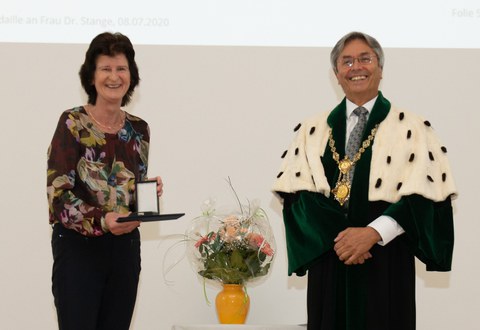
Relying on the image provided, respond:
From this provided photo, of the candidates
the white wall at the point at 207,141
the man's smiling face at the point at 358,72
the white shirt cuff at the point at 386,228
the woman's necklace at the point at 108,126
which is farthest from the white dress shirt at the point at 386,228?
the white wall at the point at 207,141

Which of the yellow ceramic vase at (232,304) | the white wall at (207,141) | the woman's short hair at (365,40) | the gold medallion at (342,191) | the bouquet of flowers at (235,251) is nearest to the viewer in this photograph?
the gold medallion at (342,191)

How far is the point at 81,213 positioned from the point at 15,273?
1634 millimetres

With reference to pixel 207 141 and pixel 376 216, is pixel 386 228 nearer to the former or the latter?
pixel 376 216

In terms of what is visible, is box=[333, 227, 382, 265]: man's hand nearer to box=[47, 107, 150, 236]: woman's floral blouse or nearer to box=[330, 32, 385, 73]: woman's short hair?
box=[330, 32, 385, 73]: woman's short hair

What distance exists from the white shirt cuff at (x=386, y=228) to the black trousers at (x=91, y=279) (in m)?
0.86

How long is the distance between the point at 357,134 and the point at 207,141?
1525mm

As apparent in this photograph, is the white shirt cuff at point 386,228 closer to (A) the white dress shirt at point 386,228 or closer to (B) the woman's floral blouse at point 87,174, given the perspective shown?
(A) the white dress shirt at point 386,228

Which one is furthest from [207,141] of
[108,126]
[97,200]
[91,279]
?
[91,279]

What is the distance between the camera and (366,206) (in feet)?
9.09

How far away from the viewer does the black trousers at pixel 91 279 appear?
108 inches

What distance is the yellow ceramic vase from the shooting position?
354cm

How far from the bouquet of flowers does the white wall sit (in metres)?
0.73

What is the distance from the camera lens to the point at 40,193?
4188 millimetres

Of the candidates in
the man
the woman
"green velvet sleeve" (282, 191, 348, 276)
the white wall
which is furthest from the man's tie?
the white wall
